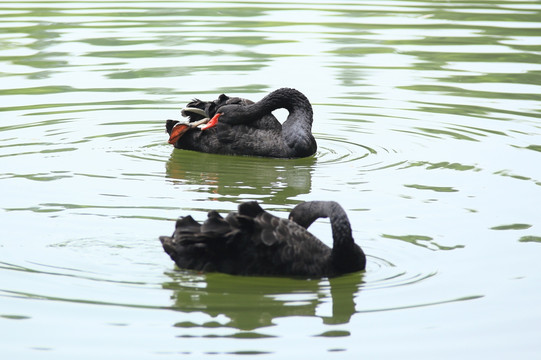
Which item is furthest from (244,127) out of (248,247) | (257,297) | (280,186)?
(257,297)

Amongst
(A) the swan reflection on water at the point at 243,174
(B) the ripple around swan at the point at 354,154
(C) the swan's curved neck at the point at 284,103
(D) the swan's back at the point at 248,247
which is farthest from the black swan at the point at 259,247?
(C) the swan's curved neck at the point at 284,103

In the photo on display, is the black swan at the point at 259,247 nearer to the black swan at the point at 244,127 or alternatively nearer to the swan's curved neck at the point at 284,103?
the black swan at the point at 244,127

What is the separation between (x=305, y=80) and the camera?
14055mm

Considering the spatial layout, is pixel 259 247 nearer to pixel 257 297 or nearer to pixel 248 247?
pixel 248 247

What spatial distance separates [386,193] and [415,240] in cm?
143

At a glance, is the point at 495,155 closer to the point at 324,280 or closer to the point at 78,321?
the point at 324,280

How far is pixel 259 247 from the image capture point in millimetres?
6348

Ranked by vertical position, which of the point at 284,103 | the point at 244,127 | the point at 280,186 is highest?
the point at 284,103

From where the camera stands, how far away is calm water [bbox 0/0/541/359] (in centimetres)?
569

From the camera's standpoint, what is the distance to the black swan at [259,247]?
630cm

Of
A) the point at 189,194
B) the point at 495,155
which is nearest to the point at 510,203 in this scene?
the point at 495,155

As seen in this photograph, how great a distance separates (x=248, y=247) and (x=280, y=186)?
2.78m

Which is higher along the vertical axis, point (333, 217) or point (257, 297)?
point (333, 217)

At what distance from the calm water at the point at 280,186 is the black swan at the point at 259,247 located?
0.09 m
